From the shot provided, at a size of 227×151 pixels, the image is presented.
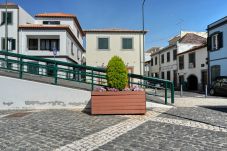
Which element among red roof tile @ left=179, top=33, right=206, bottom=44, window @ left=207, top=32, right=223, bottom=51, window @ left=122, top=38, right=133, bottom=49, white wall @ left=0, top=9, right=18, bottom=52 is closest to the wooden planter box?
window @ left=207, top=32, right=223, bottom=51

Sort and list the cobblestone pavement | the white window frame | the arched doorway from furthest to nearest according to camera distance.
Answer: the arched doorway → the white window frame → the cobblestone pavement

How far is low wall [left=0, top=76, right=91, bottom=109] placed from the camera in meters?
9.73

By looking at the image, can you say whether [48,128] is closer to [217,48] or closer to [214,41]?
[217,48]

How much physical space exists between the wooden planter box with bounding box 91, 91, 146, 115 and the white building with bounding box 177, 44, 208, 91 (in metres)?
23.0

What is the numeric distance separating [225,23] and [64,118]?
1995 cm

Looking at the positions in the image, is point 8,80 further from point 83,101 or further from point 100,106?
point 100,106

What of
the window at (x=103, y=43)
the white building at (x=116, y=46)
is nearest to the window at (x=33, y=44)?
the white building at (x=116, y=46)

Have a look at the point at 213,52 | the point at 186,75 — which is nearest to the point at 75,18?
the point at 186,75

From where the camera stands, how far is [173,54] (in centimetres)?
3850

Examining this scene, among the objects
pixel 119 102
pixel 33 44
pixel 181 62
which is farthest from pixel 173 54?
pixel 119 102

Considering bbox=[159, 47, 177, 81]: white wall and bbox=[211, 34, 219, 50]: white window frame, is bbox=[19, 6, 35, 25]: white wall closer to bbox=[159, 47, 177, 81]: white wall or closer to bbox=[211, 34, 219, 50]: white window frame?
bbox=[159, 47, 177, 81]: white wall

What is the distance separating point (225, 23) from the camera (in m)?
22.9

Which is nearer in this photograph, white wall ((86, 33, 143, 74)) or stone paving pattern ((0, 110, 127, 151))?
stone paving pattern ((0, 110, 127, 151))

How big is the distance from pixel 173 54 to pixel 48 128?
34104 mm
